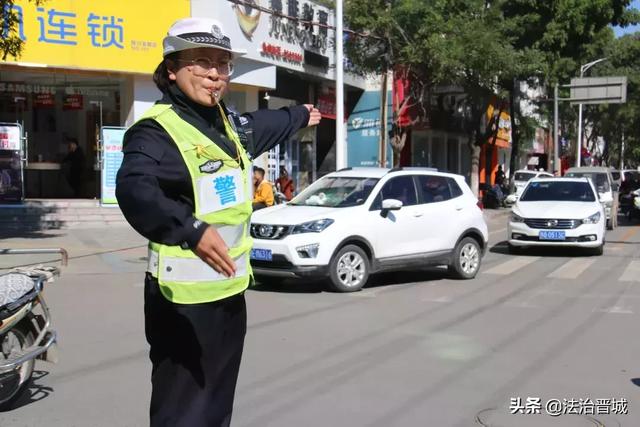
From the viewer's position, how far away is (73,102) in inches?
753

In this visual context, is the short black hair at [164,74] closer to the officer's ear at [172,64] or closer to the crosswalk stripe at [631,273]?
the officer's ear at [172,64]

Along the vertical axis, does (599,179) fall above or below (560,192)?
above

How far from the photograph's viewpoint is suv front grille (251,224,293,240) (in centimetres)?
938

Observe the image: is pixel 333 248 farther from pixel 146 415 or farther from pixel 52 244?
pixel 52 244

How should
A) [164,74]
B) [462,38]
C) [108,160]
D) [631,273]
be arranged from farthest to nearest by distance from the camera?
[462,38] < [108,160] < [631,273] < [164,74]

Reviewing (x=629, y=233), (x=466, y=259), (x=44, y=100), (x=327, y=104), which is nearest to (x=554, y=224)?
(x=466, y=259)

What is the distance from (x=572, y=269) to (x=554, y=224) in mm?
1668

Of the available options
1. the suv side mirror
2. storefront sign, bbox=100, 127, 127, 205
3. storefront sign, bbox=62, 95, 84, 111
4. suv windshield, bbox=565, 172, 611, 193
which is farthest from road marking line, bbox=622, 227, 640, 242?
storefront sign, bbox=62, 95, 84, 111

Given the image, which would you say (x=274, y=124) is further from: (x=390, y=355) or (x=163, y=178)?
(x=390, y=355)

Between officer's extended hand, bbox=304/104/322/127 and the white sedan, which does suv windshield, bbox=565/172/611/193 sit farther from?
officer's extended hand, bbox=304/104/322/127

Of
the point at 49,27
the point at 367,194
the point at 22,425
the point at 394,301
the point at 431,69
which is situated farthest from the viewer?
the point at 431,69

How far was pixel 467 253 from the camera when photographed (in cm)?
1106

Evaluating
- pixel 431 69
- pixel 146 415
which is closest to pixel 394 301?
pixel 146 415

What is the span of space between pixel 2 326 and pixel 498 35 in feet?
66.1
